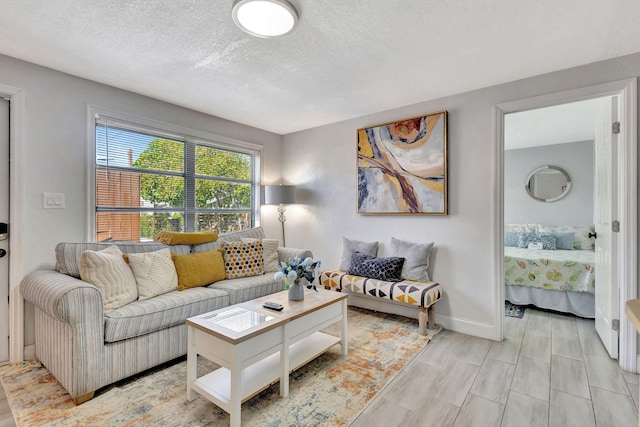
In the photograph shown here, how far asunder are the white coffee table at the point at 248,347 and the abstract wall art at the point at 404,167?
1576 mm

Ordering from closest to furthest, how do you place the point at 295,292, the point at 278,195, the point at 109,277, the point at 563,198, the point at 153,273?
the point at 109,277 → the point at 295,292 → the point at 153,273 → the point at 278,195 → the point at 563,198

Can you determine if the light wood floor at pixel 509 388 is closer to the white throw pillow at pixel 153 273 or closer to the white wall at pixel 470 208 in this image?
the white wall at pixel 470 208

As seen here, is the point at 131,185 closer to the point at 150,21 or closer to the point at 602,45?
the point at 150,21

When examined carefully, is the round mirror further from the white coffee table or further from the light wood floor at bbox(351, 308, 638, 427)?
the white coffee table

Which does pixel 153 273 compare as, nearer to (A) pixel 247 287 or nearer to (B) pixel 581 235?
(A) pixel 247 287

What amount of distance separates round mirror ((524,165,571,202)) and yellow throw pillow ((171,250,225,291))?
17.1 feet

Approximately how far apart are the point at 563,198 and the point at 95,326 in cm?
629

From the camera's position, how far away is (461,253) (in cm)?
296

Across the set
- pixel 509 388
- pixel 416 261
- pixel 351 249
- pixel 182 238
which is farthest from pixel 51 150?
pixel 509 388

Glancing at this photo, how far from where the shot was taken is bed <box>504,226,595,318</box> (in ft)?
10.7

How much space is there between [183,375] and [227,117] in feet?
9.18

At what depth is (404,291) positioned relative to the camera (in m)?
2.84

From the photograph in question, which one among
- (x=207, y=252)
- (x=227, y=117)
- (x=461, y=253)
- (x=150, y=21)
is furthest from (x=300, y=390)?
(x=227, y=117)

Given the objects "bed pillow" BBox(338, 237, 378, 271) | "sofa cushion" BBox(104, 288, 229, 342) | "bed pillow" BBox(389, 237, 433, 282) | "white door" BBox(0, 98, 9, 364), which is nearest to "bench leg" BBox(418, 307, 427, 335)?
"bed pillow" BBox(389, 237, 433, 282)
